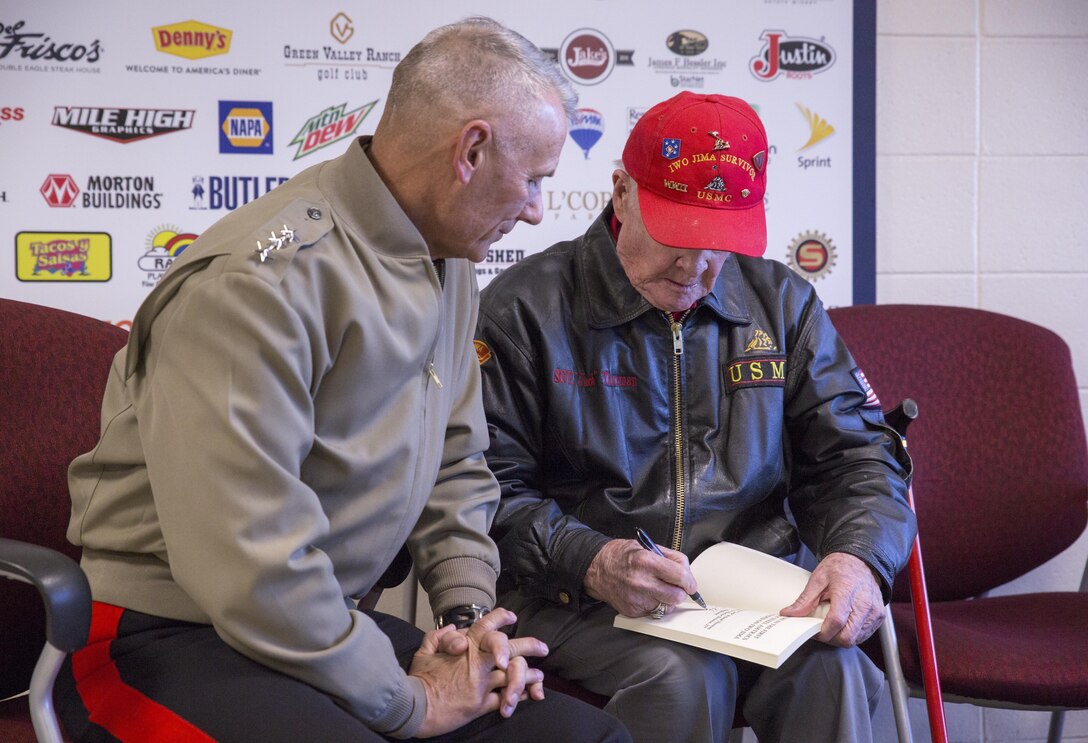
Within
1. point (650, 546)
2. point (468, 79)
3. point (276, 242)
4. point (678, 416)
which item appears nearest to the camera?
point (276, 242)

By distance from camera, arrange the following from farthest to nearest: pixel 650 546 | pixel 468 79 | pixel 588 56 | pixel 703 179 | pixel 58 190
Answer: pixel 588 56 < pixel 58 190 < pixel 703 179 < pixel 650 546 < pixel 468 79

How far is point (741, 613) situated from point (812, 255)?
3.54 ft

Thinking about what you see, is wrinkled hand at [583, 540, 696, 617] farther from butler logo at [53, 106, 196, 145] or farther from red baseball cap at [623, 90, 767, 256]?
butler logo at [53, 106, 196, 145]

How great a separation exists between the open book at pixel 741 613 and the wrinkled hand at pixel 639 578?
3cm

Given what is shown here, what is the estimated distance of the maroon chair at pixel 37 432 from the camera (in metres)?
1.57

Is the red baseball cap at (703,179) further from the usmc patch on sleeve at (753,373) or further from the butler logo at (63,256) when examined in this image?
the butler logo at (63,256)

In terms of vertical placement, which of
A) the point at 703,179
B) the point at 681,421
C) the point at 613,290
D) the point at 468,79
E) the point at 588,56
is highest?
the point at 588,56

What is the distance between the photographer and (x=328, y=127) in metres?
2.27

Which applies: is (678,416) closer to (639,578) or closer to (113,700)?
(639,578)

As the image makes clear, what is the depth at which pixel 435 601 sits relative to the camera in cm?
153

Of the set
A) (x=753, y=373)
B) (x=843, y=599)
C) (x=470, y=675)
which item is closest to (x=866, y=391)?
(x=753, y=373)

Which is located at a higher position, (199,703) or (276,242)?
(276,242)

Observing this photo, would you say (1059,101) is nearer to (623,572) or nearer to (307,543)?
(623,572)

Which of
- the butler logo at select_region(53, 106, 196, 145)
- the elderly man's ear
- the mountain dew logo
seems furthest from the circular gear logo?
the butler logo at select_region(53, 106, 196, 145)
